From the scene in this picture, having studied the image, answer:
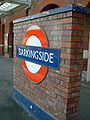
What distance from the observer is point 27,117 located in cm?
285

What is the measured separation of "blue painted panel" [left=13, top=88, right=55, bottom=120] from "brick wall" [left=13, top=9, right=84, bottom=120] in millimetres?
107

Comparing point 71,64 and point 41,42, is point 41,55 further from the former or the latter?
point 71,64

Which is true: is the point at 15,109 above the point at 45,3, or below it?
below

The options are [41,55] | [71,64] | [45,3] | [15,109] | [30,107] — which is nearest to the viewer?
[71,64]

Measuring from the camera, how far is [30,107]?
9.78ft

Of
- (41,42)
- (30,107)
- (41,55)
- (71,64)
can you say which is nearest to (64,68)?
(71,64)

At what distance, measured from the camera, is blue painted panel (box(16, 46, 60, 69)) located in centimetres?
223

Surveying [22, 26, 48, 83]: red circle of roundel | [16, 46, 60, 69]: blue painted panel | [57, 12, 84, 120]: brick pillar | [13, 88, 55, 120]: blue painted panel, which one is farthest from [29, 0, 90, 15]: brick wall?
[13, 88, 55, 120]: blue painted panel

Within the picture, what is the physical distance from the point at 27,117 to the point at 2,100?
3.61 ft

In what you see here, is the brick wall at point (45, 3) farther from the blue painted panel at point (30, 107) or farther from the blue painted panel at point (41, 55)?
the blue painted panel at point (30, 107)

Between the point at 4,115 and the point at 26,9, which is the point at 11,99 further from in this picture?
the point at 26,9

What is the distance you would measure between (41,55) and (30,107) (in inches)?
47.9

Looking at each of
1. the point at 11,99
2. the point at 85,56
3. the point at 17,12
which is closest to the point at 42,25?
the point at 11,99

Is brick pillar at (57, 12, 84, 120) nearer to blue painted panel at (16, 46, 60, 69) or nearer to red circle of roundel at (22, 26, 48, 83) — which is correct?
blue painted panel at (16, 46, 60, 69)
